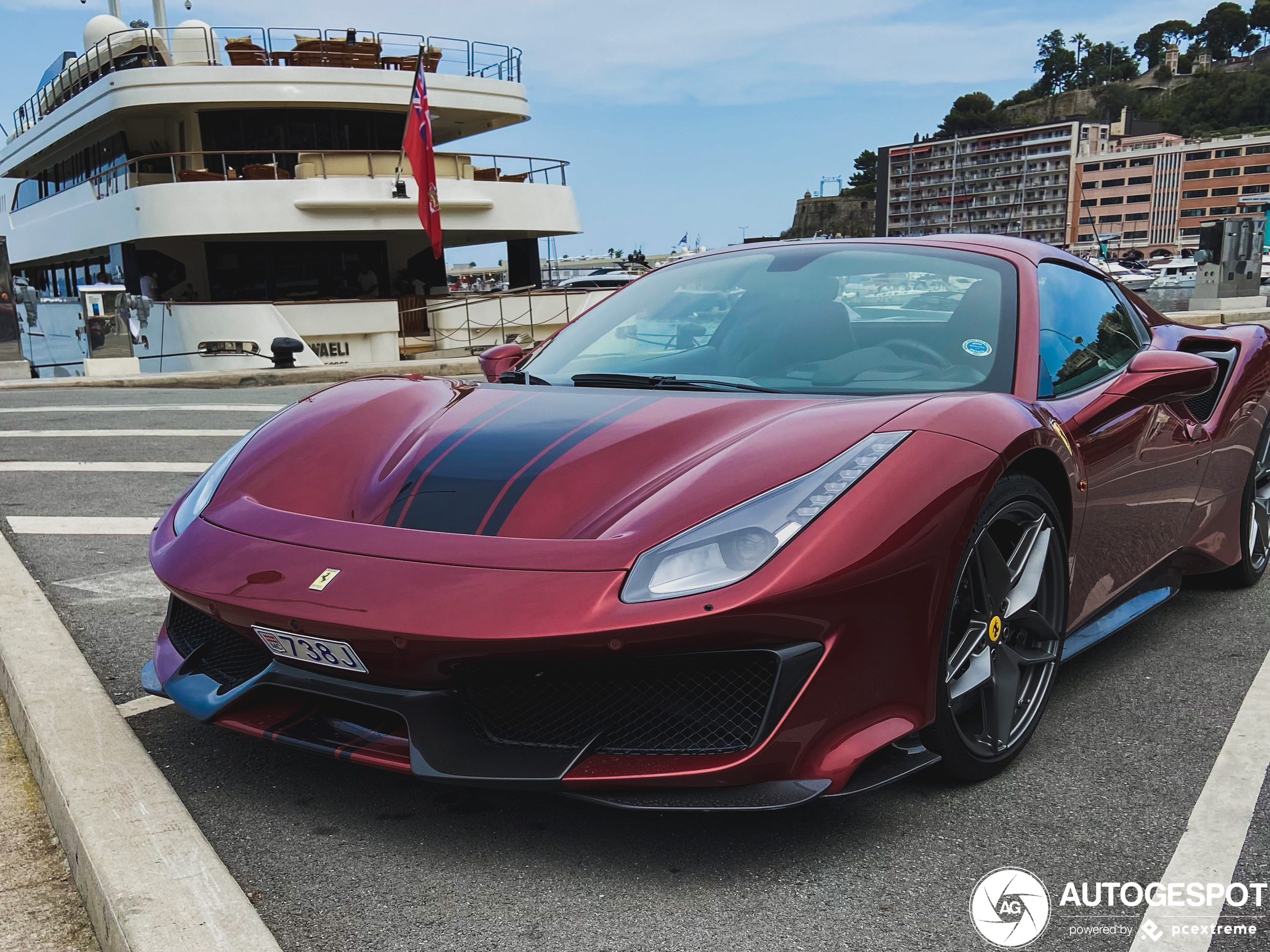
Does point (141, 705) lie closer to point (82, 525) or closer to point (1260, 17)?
point (82, 525)

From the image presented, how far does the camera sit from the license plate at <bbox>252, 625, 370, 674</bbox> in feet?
7.14

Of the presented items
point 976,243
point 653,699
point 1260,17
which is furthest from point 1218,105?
point 653,699

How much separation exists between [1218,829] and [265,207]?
1967 cm

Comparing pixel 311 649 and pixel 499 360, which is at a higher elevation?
pixel 499 360

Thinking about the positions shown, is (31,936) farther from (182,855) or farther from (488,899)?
(488,899)

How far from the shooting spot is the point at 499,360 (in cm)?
385

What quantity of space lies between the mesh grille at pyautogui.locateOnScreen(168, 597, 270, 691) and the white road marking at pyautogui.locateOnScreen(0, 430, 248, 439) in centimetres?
589

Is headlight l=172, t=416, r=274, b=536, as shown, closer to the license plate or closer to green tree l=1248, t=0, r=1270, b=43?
the license plate

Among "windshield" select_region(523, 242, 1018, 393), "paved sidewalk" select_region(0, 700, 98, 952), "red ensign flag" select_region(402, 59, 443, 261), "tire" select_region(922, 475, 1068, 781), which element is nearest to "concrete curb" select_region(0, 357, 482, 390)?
"red ensign flag" select_region(402, 59, 443, 261)

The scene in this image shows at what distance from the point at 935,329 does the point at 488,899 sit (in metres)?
1.91

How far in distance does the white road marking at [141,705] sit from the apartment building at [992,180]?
533ft

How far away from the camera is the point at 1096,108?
195875 millimetres

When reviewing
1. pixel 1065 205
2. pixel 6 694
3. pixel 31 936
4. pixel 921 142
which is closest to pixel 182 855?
pixel 31 936

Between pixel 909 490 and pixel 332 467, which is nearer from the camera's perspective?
pixel 909 490
